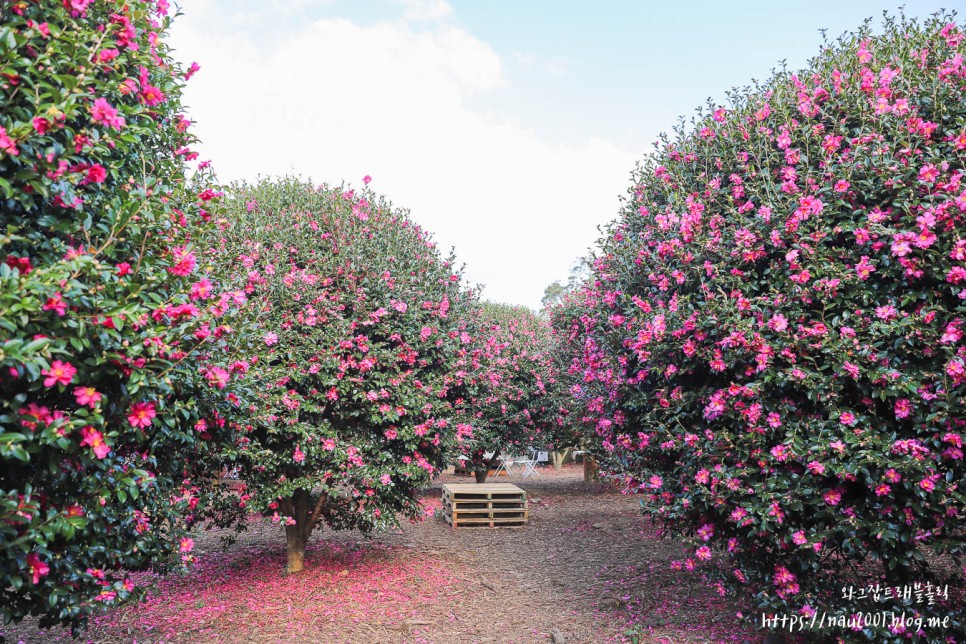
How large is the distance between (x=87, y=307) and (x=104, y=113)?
81 cm

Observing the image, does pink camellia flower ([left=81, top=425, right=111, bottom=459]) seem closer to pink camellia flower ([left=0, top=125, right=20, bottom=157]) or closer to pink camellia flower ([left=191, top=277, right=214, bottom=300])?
pink camellia flower ([left=191, top=277, right=214, bottom=300])

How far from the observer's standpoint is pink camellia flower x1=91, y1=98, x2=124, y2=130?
2561mm

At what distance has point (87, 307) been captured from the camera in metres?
2.53

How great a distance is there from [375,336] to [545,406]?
8883 mm

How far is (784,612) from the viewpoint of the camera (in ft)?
14.2

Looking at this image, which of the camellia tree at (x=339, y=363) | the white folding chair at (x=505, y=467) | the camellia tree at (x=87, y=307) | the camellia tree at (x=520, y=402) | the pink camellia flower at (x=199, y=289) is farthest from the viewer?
the white folding chair at (x=505, y=467)

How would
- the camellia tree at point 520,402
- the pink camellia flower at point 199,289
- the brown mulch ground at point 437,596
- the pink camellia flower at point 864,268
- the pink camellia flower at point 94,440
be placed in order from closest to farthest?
the pink camellia flower at point 94,440, the pink camellia flower at point 199,289, the pink camellia flower at point 864,268, the brown mulch ground at point 437,596, the camellia tree at point 520,402

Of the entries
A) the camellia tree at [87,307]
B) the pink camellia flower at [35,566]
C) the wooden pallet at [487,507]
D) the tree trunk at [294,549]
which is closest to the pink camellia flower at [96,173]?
the camellia tree at [87,307]

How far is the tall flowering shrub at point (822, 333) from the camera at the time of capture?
3744 mm

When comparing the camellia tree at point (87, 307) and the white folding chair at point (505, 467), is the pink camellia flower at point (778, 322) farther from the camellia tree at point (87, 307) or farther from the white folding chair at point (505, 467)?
the white folding chair at point (505, 467)

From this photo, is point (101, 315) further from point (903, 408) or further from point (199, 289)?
point (903, 408)

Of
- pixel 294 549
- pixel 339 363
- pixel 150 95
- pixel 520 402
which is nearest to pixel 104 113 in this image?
pixel 150 95

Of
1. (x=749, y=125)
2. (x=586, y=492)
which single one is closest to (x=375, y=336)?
(x=749, y=125)

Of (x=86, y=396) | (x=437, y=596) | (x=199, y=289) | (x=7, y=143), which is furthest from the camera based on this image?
(x=437, y=596)
